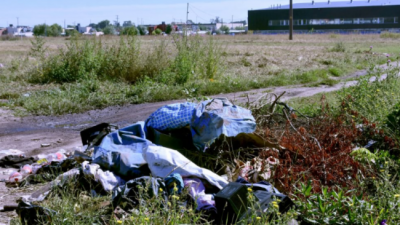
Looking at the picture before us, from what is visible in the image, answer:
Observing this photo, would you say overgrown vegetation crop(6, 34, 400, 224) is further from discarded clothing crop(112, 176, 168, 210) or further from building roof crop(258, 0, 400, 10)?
building roof crop(258, 0, 400, 10)

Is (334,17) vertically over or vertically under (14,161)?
over

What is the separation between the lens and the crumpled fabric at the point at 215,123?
493 cm

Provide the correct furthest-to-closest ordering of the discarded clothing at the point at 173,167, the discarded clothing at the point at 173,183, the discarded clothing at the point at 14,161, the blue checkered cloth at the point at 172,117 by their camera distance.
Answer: the discarded clothing at the point at 14,161, the blue checkered cloth at the point at 172,117, the discarded clothing at the point at 173,167, the discarded clothing at the point at 173,183

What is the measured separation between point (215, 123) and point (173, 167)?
2.48 feet

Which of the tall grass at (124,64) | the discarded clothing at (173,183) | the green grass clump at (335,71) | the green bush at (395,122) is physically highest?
the tall grass at (124,64)

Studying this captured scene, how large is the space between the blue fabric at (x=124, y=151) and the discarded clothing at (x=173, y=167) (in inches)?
7.0

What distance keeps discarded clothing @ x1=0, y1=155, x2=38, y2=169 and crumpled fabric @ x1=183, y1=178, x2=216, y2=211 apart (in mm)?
2659

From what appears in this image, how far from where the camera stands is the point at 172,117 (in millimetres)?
5289

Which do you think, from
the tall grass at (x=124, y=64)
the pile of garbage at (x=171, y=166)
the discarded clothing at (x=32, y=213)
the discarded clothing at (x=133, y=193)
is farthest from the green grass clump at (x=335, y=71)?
the discarded clothing at (x=32, y=213)

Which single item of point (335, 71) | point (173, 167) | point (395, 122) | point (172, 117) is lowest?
point (173, 167)

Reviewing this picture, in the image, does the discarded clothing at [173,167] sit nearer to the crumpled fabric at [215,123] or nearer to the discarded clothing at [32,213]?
the crumpled fabric at [215,123]

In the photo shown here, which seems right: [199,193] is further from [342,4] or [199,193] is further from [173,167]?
[342,4]

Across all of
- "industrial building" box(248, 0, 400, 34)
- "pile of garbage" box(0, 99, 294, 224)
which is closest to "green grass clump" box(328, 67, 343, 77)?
"pile of garbage" box(0, 99, 294, 224)

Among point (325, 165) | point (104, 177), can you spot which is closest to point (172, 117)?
point (104, 177)
